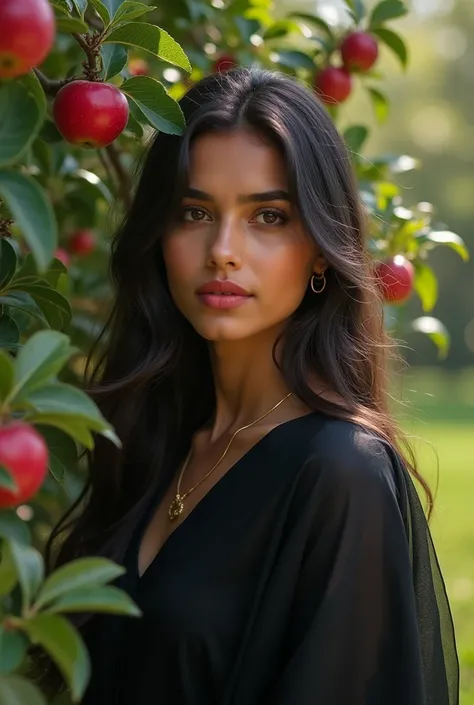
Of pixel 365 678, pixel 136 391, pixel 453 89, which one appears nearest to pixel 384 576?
pixel 365 678

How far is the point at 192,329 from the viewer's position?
210cm

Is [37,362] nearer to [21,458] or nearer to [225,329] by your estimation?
[21,458]

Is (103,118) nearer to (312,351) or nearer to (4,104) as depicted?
(4,104)

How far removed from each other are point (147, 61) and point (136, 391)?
74cm

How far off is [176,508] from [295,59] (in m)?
0.91

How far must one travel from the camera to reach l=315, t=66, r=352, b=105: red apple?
87.7 inches

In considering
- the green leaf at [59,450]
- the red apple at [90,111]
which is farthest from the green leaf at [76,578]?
the red apple at [90,111]

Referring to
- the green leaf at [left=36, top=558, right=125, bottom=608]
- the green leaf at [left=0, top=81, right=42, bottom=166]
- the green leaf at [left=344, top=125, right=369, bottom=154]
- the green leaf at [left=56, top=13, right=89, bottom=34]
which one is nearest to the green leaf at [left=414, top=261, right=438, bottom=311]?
the green leaf at [left=344, top=125, right=369, bottom=154]

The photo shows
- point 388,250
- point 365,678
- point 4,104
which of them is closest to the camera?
point 4,104

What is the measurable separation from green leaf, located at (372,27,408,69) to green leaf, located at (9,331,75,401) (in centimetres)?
137

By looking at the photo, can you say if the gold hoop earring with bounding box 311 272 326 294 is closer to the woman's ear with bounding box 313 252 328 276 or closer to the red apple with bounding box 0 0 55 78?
the woman's ear with bounding box 313 252 328 276

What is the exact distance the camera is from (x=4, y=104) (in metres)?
1.13

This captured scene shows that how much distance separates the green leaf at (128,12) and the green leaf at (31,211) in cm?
39

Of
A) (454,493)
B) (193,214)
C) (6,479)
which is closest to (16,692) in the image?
(6,479)
